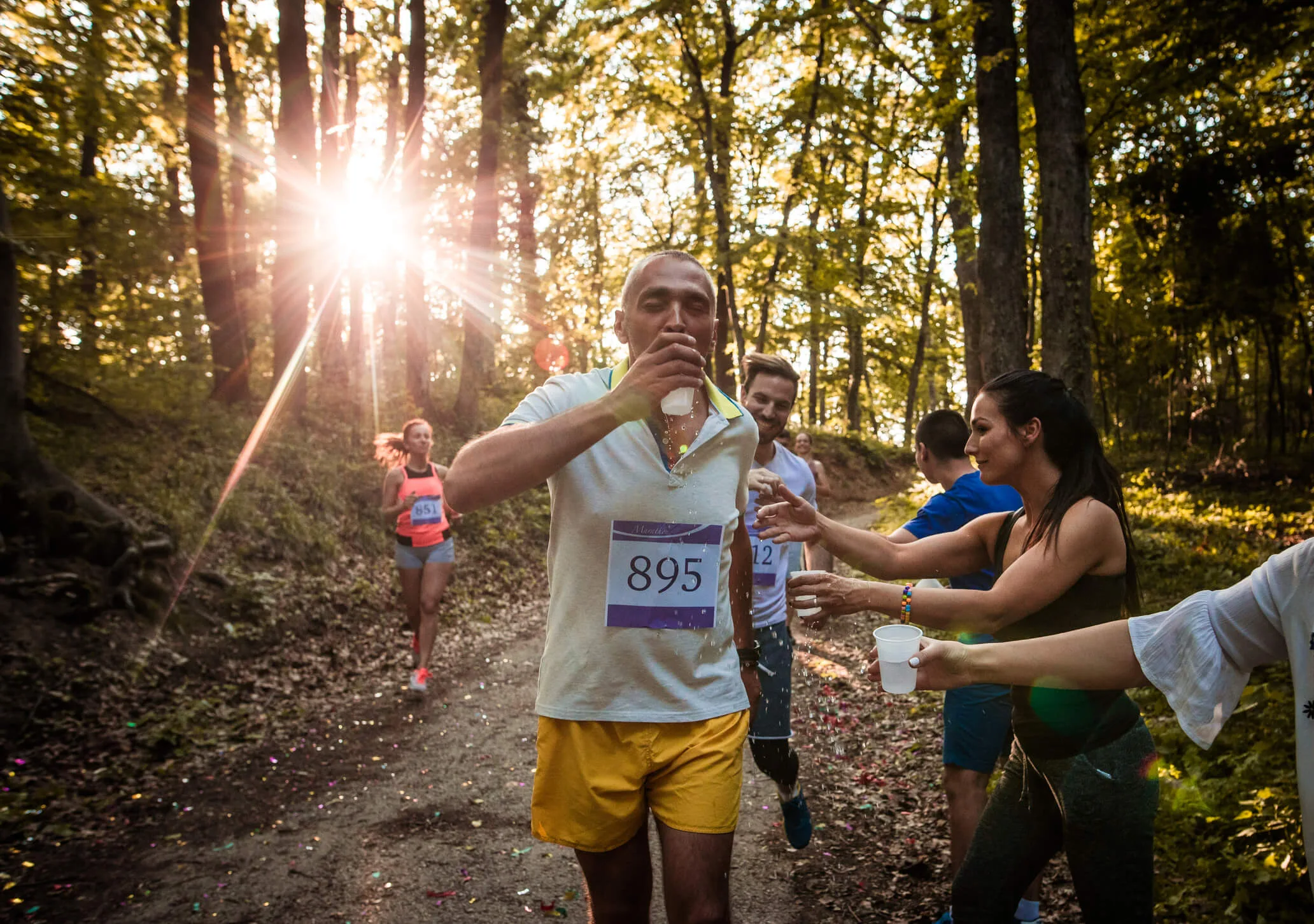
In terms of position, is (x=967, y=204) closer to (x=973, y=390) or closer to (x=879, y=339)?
(x=973, y=390)

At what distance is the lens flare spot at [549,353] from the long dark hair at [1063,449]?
21.8 m

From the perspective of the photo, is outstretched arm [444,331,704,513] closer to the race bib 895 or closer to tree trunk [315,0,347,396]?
the race bib 895

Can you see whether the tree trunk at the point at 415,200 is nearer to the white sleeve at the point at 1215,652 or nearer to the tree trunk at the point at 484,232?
the tree trunk at the point at 484,232

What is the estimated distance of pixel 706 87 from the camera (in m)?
20.8

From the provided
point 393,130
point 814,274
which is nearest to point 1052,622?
point 814,274

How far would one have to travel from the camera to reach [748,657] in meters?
3.39

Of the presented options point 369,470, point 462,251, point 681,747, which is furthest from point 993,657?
point 462,251

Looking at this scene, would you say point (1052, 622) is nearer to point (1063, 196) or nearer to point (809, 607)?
point (809, 607)

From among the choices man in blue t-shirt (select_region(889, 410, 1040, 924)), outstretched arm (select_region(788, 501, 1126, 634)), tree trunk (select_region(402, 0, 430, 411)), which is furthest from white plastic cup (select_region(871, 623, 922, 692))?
tree trunk (select_region(402, 0, 430, 411))

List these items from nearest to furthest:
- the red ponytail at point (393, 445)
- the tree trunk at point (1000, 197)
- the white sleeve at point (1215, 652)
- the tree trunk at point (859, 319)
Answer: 1. the white sleeve at point (1215, 652)
2. the red ponytail at point (393, 445)
3. the tree trunk at point (1000, 197)
4. the tree trunk at point (859, 319)

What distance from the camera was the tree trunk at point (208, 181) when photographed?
12.8 metres

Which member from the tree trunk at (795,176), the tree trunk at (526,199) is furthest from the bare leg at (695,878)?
the tree trunk at (526,199)

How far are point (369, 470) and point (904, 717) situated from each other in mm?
10636

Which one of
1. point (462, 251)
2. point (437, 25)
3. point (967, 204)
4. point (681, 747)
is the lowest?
point (681, 747)
